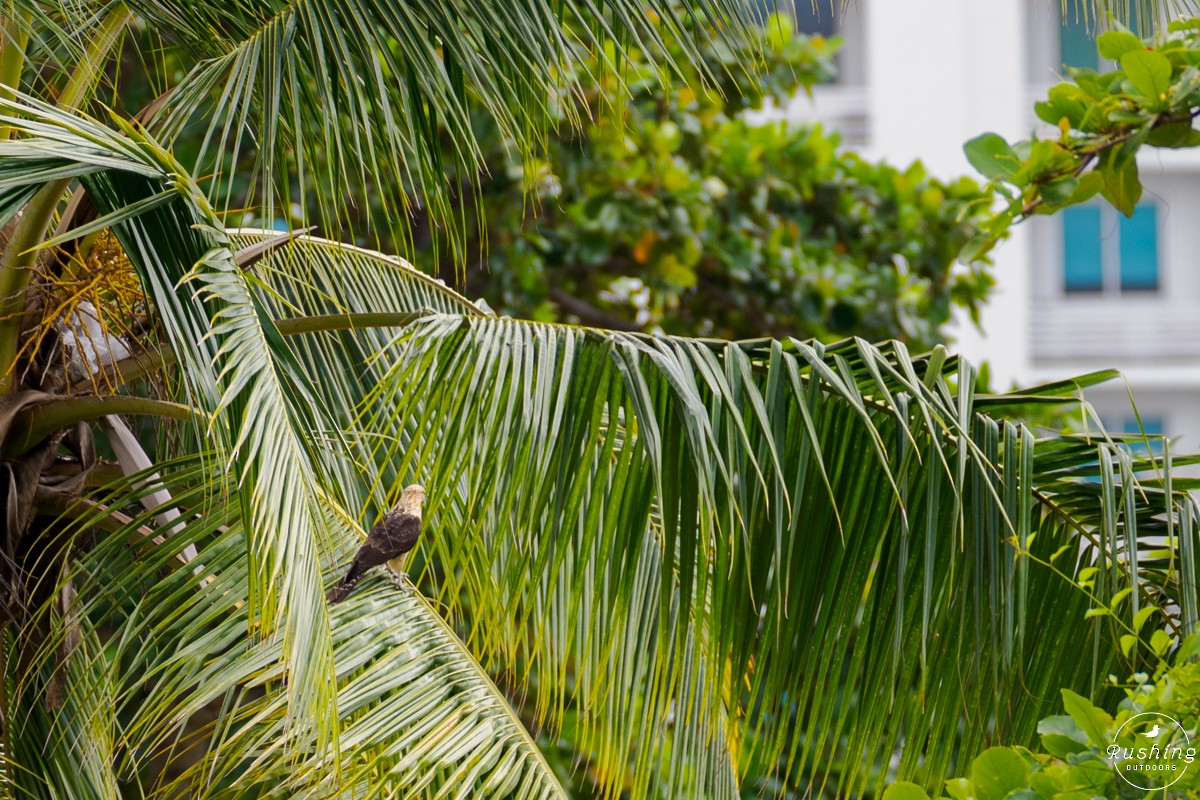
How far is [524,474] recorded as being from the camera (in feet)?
6.19

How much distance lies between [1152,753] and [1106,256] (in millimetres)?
10720

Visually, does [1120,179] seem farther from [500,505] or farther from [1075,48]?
[1075,48]

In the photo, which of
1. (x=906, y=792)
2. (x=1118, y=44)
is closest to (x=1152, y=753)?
(x=906, y=792)

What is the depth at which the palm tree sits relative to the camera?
72.0 inches

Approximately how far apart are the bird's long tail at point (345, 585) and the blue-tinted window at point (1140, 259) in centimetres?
1017

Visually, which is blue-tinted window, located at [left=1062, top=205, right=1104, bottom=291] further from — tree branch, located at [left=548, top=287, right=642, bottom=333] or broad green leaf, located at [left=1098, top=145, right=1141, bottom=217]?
broad green leaf, located at [left=1098, top=145, right=1141, bottom=217]

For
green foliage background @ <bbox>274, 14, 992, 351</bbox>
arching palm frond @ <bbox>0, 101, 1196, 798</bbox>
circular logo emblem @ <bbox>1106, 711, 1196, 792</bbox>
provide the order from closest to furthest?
circular logo emblem @ <bbox>1106, 711, 1196, 792</bbox> → arching palm frond @ <bbox>0, 101, 1196, 798</bbox> → green foliage background @ <bbox>274, 14, 992, 351</bbox>

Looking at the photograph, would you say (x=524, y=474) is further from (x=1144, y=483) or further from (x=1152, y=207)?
(x=1152, y=207)

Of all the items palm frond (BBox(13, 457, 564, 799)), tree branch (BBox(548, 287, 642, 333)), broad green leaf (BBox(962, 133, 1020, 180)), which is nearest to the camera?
palm frond (BBox(13, 457, 564, 799))

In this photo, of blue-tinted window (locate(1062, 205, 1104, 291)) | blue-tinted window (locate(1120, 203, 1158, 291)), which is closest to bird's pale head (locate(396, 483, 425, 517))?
blue-tinted window (locate(1062, 205, 1104, 291))

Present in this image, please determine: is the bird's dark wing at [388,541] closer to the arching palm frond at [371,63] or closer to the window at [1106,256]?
the arching palm frond at [371,63]

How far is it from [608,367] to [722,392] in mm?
176

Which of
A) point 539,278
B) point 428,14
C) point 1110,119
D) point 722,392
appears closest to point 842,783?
point 722,392

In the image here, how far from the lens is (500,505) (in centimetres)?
210
